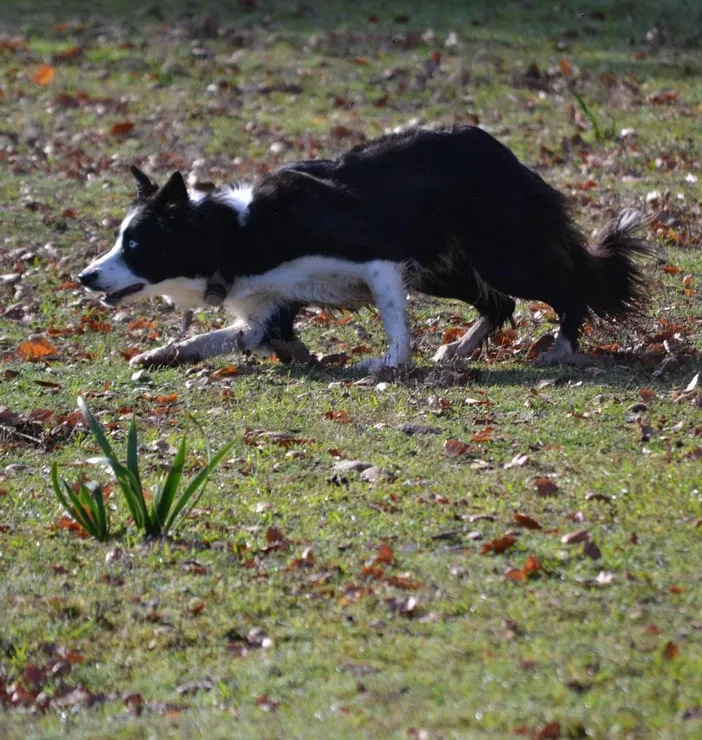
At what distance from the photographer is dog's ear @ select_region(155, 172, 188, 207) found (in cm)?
846

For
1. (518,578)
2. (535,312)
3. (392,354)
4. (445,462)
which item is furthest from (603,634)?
(535,312)

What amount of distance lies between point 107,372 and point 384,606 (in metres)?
4.23

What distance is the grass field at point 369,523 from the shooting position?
4.39 m

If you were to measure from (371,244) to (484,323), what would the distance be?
1.14 meters

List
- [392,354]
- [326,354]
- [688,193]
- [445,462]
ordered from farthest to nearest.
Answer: [688,193] < [326,354] < [392,354] < [445,462]

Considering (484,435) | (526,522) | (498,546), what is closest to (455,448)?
(484,435)

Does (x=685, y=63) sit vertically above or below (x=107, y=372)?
above

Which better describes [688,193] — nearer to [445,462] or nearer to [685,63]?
[685,63]

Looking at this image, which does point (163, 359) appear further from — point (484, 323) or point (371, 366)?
point (484, 323)

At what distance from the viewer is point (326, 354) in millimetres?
9141

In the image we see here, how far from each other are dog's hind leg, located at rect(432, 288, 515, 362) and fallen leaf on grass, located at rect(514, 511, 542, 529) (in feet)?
11.0

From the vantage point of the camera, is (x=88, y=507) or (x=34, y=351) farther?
(x=34, y=351)

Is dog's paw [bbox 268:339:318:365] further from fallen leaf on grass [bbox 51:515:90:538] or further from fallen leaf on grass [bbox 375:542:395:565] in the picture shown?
fallen leaf on grass [bbox 375:542:395:565]

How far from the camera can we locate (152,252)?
8.66 metres
